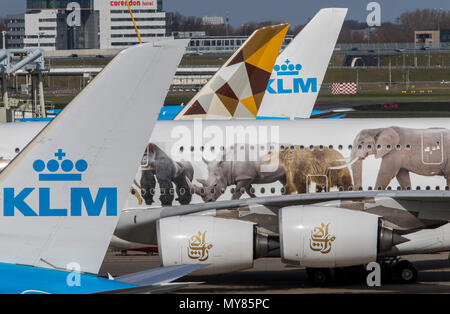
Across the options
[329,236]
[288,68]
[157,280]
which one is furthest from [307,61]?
[157,280]

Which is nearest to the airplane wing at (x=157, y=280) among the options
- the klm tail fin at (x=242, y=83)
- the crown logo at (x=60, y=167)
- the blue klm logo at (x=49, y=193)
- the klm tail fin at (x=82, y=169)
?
the klm tail fin at (x=82, y=169)

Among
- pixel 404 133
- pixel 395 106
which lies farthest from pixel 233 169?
pixel 395 106

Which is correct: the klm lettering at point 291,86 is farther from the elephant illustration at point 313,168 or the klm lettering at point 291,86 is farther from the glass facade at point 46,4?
the glass facade at point 46,4

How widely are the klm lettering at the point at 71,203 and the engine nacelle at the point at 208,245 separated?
894cm

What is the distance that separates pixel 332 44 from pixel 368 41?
477ft

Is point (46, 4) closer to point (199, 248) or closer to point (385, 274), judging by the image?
point (385, 274)

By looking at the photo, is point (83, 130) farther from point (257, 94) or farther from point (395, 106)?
point (395, 106)

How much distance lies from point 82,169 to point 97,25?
492 ft

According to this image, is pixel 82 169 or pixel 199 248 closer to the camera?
pixel 82 169

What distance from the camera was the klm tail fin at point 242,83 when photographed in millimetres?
24578

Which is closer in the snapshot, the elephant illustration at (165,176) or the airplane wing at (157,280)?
the airplane wing at (157,280)

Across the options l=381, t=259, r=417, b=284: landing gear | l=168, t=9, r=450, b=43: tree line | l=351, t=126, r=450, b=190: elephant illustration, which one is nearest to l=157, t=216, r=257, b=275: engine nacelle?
l=351, t=126, r=450, b=190: elephant illustration

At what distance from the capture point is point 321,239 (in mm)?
16875

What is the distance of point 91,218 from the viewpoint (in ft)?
26.3
